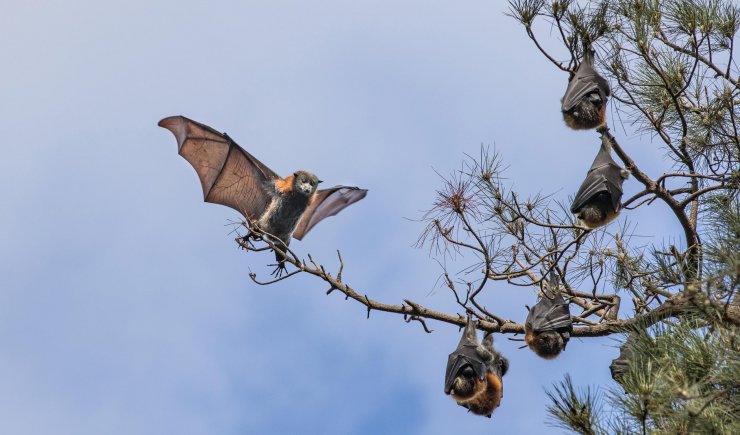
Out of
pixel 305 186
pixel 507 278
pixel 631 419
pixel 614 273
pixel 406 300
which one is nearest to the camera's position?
pixel 631 419

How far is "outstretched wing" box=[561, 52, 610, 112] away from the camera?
21.7 feet

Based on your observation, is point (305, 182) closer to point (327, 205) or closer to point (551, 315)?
point (327, 205)

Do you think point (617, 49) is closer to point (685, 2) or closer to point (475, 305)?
point (685, 2)

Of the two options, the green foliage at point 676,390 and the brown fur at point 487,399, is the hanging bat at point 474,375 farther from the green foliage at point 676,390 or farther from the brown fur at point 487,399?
the green foliage at point 676,390

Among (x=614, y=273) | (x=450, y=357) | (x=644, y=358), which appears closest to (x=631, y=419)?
(x=644, y=358)

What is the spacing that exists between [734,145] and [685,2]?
123 centimetres

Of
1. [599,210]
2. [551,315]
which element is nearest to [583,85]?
[599,210]

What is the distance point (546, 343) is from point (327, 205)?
15.3ft

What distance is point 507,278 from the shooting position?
6551 mm

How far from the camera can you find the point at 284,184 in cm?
966

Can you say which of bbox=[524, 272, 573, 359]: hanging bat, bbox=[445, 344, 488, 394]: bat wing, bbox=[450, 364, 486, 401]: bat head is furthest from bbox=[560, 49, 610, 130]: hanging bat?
bbox=[450, 364, 486, 401]: bat head

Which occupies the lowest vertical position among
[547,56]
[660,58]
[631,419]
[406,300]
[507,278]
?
[631,419]

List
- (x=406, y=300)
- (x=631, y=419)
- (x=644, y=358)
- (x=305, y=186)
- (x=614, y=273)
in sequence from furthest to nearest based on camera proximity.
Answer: (x=305, y=186)
(x=614, y=273)
(x=406, y=300)
(x=644, y=358)
(x=631, y=419)

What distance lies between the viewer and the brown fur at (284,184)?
9.57 metres
